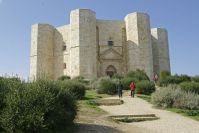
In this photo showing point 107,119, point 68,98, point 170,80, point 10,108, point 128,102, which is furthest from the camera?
point 170,80

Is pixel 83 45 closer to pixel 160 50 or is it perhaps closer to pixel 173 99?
pixel 160 50

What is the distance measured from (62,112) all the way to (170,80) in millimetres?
21551

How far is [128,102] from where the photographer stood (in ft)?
60.1

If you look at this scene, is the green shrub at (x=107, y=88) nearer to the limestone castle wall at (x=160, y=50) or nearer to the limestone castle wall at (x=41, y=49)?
the limestone castle wall at (x=41, y=49)

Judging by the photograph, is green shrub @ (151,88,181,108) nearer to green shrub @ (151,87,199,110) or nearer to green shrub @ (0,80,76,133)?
green shrub @ (151,87,199,110)

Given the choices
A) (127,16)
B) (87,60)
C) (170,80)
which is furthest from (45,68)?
(170,80)

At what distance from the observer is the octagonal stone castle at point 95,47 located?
38938mm

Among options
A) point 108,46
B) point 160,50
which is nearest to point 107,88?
point 108,46

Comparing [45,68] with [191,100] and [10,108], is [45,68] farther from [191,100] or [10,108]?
[10,108]

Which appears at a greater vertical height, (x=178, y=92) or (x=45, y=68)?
(x=45, y=68)

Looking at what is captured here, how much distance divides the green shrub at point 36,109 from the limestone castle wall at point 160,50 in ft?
120

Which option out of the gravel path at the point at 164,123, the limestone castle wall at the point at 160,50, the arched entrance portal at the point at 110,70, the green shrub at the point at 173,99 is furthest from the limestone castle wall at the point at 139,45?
the gravel path at the point at 164,123

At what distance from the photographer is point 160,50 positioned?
46.0 meters

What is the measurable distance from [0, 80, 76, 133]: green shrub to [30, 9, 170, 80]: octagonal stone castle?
28.5 metres
